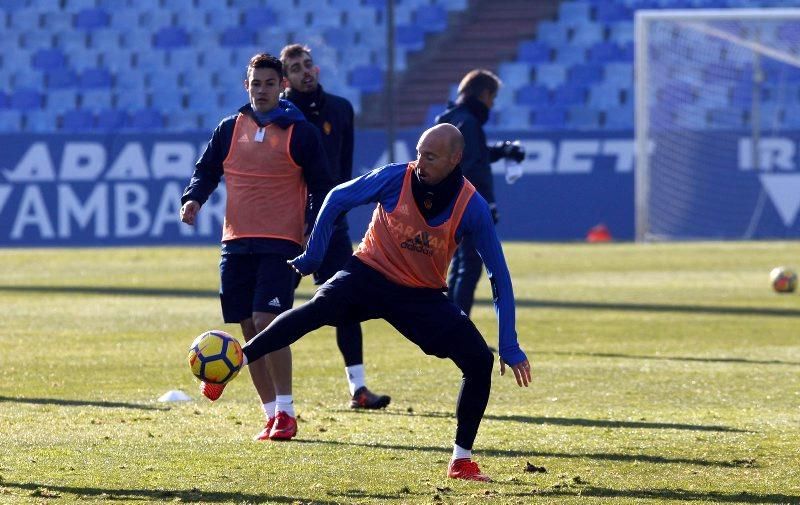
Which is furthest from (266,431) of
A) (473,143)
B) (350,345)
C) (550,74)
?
(550,74)

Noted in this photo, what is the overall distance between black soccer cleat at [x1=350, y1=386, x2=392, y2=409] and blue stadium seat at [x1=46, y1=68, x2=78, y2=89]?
91.9 ft

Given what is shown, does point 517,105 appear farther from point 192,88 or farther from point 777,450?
point 777,450

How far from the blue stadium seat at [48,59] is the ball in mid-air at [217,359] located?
30.7 meters

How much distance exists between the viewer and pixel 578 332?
1534cm

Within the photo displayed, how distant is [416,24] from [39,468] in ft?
99.4

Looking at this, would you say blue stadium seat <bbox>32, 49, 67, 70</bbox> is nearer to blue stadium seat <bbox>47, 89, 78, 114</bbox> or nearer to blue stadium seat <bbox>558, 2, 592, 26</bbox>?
blue stadium seat <bbox>47, 89, 78, 114</bbox>

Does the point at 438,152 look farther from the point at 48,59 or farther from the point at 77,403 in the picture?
the point at 48,59

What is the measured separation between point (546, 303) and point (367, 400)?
8791 millimetres

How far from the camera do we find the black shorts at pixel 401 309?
7516 millimetres

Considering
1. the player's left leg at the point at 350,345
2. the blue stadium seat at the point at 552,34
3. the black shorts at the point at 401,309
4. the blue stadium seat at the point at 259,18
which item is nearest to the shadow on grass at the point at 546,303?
the player's left leg at the point at 350,345

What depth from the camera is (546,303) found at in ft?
61.1

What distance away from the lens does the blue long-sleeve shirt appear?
7.27 meters

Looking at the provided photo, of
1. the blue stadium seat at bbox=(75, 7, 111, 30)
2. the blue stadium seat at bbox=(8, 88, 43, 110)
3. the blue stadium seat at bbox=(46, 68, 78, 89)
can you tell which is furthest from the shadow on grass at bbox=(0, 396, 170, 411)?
the blue stadium seat at bbox=(75, 7, 111, 30)

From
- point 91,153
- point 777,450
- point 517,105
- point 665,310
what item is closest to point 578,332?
point 665,310
